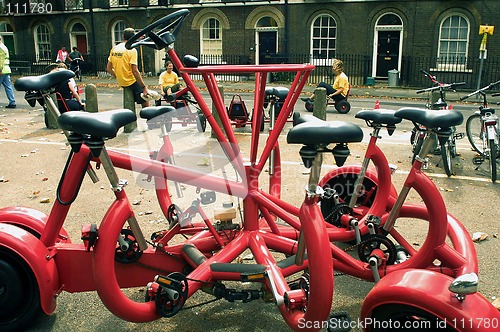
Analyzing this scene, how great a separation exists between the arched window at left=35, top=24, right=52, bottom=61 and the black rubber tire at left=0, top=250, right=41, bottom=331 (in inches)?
1232

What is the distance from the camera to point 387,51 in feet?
74.8

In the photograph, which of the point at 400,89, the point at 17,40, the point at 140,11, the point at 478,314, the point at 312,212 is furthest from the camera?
the point at 17,40

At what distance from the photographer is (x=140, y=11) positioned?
27.7 m

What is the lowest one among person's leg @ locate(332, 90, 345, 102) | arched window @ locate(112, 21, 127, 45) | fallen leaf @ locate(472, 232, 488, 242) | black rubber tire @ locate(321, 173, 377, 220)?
fallen leaf @ locate(472, 232, 488, 242)

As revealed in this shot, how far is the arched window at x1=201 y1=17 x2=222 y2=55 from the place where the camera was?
87.0 feet

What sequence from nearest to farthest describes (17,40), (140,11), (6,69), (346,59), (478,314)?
(478,314) < (6,69) < (346,59) < (140,11) < (17,40)

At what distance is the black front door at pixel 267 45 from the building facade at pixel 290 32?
0.17 feet

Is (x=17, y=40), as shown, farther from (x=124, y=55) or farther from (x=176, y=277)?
(x=176, y=277)

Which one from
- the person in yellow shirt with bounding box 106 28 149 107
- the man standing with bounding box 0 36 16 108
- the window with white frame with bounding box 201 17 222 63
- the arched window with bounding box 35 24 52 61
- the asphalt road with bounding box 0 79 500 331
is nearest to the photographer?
the asphalt road with bounding box 0 79 500 331

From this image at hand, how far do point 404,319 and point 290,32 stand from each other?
23.5m

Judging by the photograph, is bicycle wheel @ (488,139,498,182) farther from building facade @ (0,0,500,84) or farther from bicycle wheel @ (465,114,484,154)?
building facade @ (0,0,500,84)

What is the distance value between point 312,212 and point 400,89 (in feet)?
64.3

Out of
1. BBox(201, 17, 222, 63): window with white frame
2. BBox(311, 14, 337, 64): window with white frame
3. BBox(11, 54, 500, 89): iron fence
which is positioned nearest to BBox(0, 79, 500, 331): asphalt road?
BBox(11, 54, 500, 89): iron fence

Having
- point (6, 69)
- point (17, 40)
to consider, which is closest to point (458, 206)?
point (6, 69)
